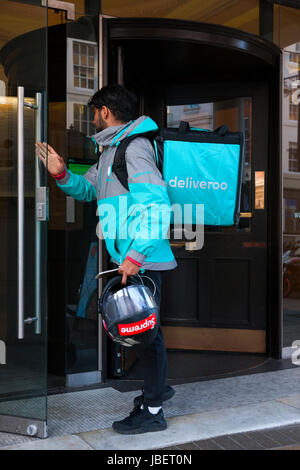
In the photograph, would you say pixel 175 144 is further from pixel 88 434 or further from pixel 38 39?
pixel 88 434

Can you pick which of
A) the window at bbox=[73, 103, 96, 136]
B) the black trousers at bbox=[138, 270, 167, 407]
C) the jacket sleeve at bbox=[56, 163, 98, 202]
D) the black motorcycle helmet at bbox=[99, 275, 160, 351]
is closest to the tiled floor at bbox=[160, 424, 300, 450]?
the black trousers at bbox=[138, 270, 167, 407]

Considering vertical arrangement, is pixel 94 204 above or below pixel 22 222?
above

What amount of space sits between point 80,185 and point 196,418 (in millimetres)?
1678

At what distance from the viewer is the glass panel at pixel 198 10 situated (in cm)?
434

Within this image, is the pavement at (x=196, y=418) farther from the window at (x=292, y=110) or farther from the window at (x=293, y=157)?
the window at (x=292, y=110)

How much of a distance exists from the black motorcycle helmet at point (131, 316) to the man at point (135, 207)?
0.11 m

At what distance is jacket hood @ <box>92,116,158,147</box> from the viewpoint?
130 inches

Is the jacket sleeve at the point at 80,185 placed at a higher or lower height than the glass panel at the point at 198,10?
lower

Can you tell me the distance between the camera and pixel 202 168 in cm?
354

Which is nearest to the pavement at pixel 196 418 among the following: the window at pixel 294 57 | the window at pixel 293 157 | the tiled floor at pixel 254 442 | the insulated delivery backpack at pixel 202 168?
the tiled floor at pixel 254 442

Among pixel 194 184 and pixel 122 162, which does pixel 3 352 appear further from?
pixel 194 184

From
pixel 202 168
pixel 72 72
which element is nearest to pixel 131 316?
pixel 202 168

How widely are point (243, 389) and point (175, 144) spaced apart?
197cm

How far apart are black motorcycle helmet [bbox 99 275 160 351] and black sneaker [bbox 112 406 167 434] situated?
52cm
